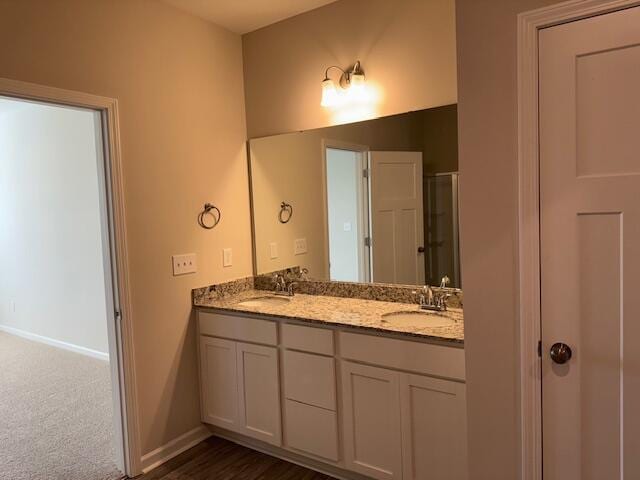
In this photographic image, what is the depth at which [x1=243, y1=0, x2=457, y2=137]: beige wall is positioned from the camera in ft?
7.86

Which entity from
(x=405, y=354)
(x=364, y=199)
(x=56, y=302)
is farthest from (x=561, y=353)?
(x=56, y=302)

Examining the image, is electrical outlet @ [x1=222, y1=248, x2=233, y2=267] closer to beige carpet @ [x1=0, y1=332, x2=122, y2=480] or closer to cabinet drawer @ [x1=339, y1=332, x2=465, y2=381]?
cabinet drawer @ [x1=339, y1=332, x2=465, y2=381]

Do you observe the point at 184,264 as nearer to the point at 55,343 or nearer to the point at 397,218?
the point at 397,218

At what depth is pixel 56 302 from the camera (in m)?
4.86

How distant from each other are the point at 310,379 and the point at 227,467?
29.0 inches

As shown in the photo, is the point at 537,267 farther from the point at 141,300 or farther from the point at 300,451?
the point at 141,300

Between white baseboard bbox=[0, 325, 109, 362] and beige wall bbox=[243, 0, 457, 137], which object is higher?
beige wall bbox=[243, 0, 457, 137]

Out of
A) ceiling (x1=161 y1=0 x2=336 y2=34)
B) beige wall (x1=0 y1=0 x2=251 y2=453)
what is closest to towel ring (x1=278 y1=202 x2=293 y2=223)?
beige wall (x1=0 y1=0 x2=251 y2=453)

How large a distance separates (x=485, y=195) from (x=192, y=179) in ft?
6.00

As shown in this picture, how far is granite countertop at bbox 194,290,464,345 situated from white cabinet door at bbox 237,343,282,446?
233 millimetres

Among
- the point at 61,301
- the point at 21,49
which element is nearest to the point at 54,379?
the point at 61,301

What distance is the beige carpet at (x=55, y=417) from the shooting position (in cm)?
257

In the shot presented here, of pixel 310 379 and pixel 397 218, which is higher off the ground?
pixel 397 218

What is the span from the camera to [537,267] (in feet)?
4.85
